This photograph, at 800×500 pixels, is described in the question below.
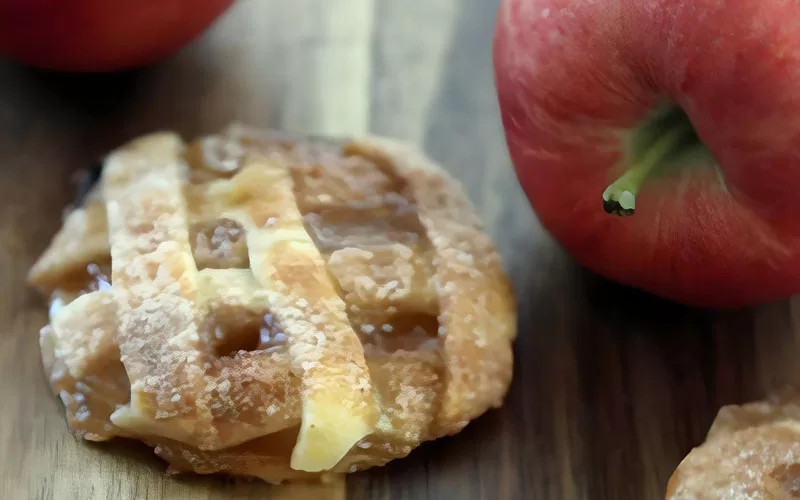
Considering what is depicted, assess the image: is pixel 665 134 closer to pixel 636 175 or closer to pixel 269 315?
pixel 636 175

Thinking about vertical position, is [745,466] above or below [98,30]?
below

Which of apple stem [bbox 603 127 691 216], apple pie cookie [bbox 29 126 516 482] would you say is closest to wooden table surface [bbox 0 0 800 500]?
apple pie cookie [bbox 29 126 516 482]

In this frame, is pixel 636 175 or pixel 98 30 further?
pixel 98 30

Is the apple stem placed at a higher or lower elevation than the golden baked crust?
higher

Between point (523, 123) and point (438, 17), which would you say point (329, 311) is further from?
point (438, 17)

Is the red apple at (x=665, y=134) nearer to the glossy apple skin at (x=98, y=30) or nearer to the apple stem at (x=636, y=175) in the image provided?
the apple stem at (x=636, y=175)

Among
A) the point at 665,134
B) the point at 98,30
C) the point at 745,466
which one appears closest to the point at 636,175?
the point at 665,134

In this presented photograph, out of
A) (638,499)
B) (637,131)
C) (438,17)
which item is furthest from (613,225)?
(438,17)

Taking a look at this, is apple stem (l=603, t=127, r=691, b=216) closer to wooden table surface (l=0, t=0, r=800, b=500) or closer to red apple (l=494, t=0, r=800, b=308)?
red apple (l=494, t=0, r=800, b=308)
